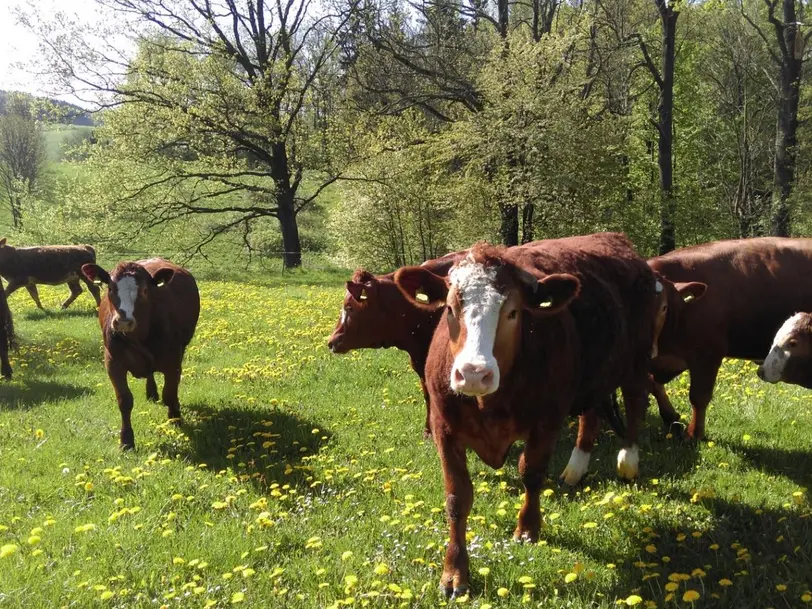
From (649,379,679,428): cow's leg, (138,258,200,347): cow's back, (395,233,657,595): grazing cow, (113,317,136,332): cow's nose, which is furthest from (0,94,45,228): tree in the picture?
(395,233,657,595): grazing cow

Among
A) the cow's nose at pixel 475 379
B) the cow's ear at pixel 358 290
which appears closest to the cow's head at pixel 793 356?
the cow's nose at pixel 475 379

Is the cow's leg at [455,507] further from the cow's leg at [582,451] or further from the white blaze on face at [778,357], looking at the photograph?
the white blaze on face at [778,357]

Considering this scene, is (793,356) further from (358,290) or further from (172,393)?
(172,393)

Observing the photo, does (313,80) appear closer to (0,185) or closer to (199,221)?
(199,221)

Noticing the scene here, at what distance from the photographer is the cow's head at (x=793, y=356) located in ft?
18.1

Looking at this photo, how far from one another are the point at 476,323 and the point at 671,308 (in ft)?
11.1

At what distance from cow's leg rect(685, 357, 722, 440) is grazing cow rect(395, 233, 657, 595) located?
5.86 feet

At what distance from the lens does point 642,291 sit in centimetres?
536

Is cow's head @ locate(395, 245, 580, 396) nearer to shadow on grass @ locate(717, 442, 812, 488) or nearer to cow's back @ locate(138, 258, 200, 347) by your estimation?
shadow on grass @ locate(717, 442, 812, 488)

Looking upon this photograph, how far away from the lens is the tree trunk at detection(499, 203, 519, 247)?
2311 cm

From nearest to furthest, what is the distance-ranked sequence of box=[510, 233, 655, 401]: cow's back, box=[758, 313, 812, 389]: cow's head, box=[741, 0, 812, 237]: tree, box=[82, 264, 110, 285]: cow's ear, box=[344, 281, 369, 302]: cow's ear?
box=[510, 233, 655, 401]: cow's back < box=[758, 313, 812, 389]: cow's head < box=[82, 264, 110, 285]: cow's ear < box=[344, 281, 369, 302]: cow's ear < box=[741, 0, 812, 237]: tree

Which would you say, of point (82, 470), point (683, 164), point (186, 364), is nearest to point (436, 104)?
point (683, 164)

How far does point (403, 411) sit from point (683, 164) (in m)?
23.6

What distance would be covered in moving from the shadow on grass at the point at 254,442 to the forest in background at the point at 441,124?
15488 mm
